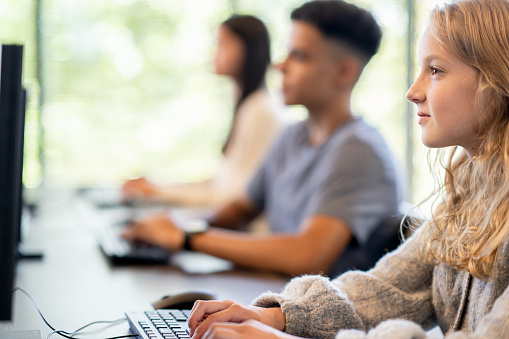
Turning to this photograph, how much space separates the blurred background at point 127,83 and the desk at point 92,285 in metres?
1.80

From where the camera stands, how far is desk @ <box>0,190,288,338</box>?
3.58 ft

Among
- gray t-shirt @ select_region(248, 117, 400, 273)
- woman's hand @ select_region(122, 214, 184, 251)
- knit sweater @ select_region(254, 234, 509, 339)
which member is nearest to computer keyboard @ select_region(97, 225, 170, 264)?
woman's hand @ select_region(122, 214, 184, 251)

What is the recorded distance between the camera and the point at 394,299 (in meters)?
1.01

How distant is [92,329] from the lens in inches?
40.0

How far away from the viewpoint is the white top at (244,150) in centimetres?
248

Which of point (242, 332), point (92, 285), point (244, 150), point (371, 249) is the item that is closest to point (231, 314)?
point (242, 332)

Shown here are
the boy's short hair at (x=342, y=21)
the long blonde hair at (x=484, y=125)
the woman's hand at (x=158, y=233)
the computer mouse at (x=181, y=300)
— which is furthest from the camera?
the boy's short hair at (x=342, y=21)

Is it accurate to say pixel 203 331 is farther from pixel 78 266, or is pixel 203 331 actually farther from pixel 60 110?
pixel 60 110

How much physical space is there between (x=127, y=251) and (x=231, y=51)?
133cm

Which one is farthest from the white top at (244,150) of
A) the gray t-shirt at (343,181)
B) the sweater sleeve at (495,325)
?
the sweater sleeve at (495,325)

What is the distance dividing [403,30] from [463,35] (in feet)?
10.4

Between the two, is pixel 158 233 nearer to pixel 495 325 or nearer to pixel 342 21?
pixel 342 21

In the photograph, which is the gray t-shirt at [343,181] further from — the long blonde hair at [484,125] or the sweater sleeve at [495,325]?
the sweater sleeve at [495,325]

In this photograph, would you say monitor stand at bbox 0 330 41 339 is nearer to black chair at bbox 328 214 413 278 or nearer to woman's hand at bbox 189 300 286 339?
woman's hand at bbox 189 300 286 339
